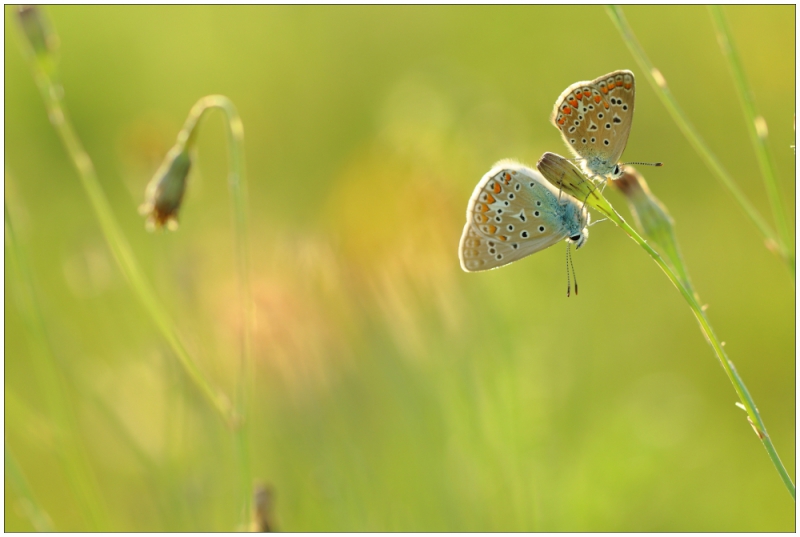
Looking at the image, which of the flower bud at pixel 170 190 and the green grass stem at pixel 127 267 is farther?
the flower bud at pixel 170 190

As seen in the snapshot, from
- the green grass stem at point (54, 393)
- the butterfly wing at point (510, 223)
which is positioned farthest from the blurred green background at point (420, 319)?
the butterfly wing at point (510, 223)

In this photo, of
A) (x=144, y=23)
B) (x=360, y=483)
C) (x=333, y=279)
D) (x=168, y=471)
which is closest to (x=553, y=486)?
(x=360, y=483)

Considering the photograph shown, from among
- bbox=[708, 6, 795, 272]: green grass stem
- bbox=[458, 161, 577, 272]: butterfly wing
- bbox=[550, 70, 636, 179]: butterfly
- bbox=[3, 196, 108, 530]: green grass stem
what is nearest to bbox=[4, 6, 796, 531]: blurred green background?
bbox=[3, 196, 108, 530]: green grass stem

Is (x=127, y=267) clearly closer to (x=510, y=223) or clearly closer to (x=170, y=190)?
(x=170, y=190)

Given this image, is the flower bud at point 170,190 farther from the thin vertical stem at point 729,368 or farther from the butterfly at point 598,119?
the thin vertical stem at point 729,368

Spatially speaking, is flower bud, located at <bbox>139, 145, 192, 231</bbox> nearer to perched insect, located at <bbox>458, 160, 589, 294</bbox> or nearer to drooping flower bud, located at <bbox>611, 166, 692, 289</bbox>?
perched insect, located at <bbox>458, 160, 589, 294</bbox>

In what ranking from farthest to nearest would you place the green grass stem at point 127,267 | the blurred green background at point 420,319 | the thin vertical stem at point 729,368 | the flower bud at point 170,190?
1. the blurred green background at point 420,319
2. the flower bud at point 170,190
3. the green grass stem at point 127,267
4. the thin vertical stem at point 729,368
